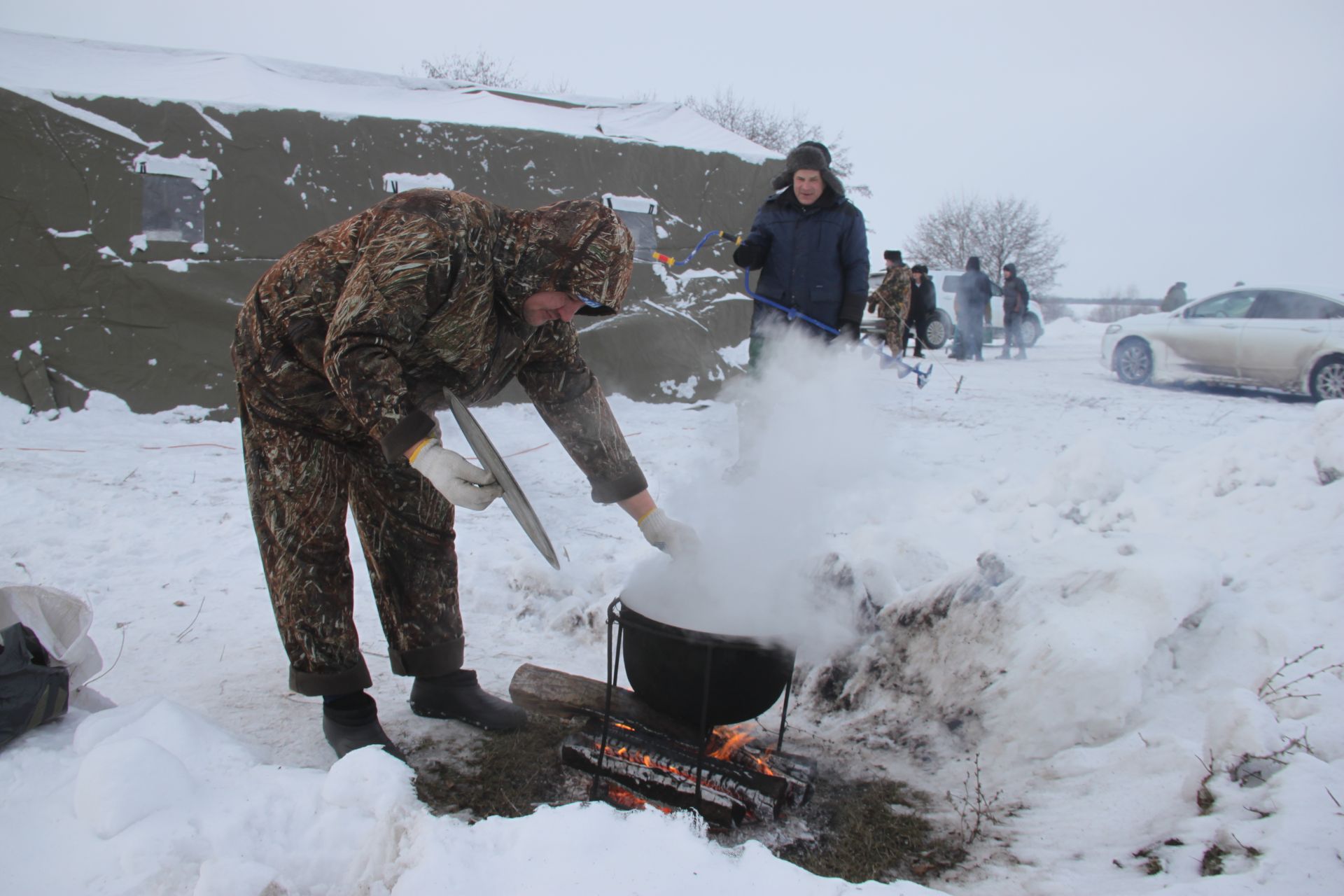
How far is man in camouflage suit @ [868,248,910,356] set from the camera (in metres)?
11.1

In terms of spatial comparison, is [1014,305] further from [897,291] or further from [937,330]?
[897,291]

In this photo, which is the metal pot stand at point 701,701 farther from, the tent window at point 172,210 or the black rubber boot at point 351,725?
the tent window at point 172,210

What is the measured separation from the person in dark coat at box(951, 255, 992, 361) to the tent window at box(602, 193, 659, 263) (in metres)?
7.99

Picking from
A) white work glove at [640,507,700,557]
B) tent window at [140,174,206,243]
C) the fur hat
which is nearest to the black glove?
the fur hat

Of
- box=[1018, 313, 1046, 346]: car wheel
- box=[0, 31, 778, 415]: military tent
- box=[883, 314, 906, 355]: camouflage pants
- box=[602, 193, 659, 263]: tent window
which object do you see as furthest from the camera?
box=[1018, 313, 1046, 346]: car wheel

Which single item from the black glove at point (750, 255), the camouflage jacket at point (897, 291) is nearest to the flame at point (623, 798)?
the black glove at point (750, 255)

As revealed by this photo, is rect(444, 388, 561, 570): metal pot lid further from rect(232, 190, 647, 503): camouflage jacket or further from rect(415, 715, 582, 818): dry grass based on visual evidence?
rect(415, 715, 582, 818): dry grass

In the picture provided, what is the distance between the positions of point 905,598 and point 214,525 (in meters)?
3.74

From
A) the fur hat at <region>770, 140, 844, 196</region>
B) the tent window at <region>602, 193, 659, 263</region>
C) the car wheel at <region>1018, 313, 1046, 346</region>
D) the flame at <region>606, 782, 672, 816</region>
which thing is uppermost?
the fur hat at <region>770, 140, 844, 196</region>

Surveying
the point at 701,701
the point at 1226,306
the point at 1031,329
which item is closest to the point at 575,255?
the point at 701,701

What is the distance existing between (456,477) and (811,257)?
3.67 meters

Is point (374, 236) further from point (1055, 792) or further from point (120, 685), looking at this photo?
point (1055, 792)

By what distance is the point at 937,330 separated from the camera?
15086 mm

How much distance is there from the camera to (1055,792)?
90.4 inches
